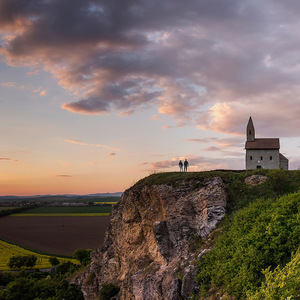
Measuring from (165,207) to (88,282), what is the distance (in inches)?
653

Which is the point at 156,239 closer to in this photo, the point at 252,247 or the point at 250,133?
the point at 252,247

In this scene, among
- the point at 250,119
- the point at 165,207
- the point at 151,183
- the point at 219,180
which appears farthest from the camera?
the point at 250,119

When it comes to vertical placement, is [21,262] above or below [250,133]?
below

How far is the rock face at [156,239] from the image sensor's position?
17797mm

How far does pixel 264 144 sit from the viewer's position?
156 ft

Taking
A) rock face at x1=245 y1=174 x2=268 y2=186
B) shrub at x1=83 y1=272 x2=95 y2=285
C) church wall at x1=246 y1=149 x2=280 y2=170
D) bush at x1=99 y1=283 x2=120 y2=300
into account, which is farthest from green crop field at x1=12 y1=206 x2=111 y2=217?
rock face at x1=245 y1=174 x2=268 y2=186

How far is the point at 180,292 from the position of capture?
15.6 metres

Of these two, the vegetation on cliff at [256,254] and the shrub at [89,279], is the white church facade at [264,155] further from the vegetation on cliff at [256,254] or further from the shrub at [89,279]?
the vegetation on cliff at [256,254]

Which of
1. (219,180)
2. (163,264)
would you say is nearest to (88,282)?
(163,264)

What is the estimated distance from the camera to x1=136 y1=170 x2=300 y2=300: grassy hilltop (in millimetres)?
8672

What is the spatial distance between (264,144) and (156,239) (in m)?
33.5

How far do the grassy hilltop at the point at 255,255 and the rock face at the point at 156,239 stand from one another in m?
1.45

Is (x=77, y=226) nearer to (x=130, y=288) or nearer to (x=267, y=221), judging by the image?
(x=130, y=288)

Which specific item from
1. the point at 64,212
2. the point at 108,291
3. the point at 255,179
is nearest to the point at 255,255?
the point at 255,179
